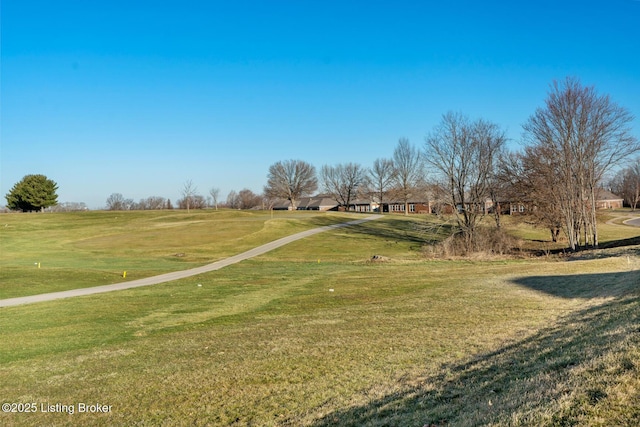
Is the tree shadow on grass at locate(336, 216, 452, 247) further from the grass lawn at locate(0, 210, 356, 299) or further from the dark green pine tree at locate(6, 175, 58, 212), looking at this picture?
the dark green pine tree at locate(6, 175, 58, 212)

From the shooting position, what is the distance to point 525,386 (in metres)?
5.11

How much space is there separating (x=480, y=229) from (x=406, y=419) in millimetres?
37418

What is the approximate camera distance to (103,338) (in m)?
11.8

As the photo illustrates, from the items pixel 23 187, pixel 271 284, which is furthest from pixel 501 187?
pixel 23 187

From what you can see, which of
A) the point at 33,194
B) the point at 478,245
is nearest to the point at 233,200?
the point at 33,194

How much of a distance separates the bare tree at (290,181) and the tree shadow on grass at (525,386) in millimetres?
103887

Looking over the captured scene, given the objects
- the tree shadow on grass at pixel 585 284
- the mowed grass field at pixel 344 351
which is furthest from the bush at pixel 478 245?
the tree shadow on grass at pixel 585 284

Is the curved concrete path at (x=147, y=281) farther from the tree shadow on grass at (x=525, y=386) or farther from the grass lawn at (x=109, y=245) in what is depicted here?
the tree shadow on grass at (x=525, y=386)

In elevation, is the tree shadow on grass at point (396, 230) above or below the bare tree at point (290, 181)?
below

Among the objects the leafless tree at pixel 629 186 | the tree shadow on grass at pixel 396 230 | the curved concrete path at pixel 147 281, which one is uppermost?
the leafless tree at pixel 629 186

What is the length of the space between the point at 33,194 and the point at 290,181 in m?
58.2

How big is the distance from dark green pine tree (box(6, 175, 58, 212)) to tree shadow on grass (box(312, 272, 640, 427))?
100339 millimetres

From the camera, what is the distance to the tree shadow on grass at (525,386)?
411 cm

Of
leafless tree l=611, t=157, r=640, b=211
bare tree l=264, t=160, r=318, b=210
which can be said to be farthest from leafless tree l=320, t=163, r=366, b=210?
leafless tree l=611, t=157, r=640, b=211
